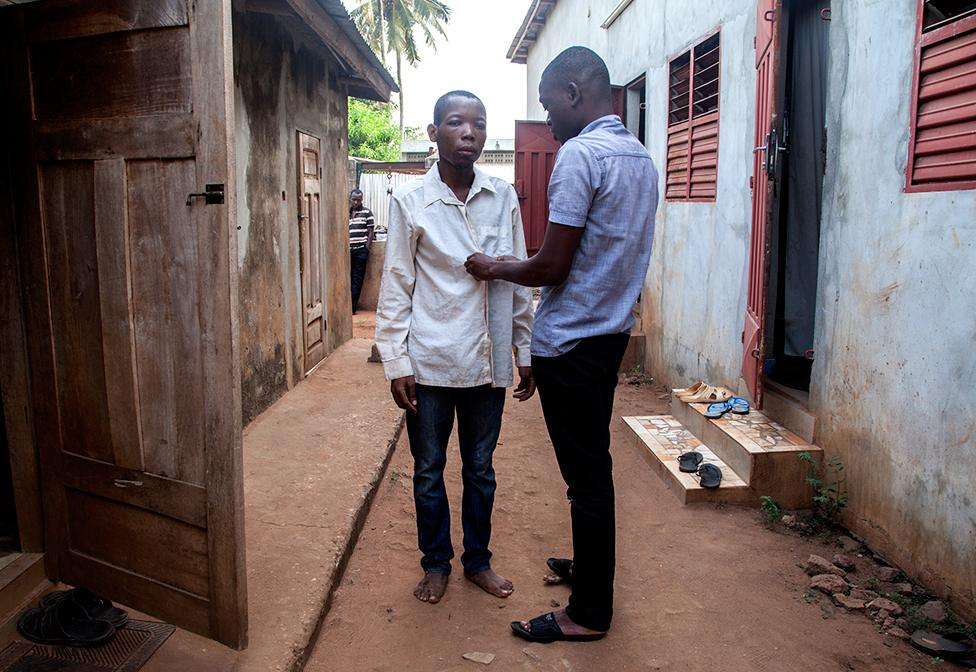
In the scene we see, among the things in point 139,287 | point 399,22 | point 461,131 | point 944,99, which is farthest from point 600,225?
point 399,22

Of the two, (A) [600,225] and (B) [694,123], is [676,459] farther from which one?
(B) [694,123]

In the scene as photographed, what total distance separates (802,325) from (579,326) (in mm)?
3412

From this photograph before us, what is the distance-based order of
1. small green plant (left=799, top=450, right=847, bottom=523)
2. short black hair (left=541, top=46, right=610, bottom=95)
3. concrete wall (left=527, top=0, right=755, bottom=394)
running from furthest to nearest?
concrete wall (left=527, top=0, right=755, bottom=394)
small green plant (left=799, top=450, right=847, bottom=523)
short black hair (left=541, top=46, right=610, bottom=95)

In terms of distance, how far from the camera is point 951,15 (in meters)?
3.34

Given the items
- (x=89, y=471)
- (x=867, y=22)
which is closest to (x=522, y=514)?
(x=89, y=471)

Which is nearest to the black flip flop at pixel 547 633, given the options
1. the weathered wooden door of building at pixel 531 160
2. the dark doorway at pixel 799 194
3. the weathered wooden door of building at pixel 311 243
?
the dark doorway at pixel 799 194

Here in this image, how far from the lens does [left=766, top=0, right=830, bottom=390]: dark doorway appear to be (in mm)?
5168

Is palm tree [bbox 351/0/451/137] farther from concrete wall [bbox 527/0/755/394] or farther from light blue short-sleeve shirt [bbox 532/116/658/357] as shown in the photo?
light blue short-sleeve shirt [bbox 532/116/658/357]

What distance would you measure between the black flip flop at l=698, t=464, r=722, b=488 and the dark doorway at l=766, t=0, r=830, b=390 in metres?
Answer: 0.99

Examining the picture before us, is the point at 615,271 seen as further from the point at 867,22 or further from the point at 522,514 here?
the point at 867,22

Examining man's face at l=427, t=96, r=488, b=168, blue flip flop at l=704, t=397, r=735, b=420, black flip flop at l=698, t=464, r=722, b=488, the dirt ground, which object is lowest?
the dirt ground

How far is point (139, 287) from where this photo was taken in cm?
237

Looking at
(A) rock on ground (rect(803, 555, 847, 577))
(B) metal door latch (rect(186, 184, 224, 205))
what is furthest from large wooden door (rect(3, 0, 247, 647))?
(A) rock on ground (rect(803, 555, 847, 577))

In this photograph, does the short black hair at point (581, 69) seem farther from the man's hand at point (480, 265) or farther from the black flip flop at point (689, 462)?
the black flip flop at point (689, 462)
